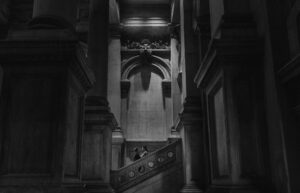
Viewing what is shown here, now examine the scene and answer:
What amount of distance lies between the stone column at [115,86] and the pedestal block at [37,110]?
11.1 m

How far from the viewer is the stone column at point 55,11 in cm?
577

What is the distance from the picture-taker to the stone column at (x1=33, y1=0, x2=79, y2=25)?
5770 mm

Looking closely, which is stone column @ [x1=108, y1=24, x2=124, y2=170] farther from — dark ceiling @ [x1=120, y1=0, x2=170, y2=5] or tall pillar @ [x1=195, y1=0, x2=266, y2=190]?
tall pillar @ [x1=195, y1=0, x2=266, y2=190]

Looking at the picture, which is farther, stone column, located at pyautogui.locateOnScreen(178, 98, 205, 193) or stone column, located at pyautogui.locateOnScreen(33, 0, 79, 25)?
stone column, located at pyautogui.locateOnScreen(178, 98, 205, 193)

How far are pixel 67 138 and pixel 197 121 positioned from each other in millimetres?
5564

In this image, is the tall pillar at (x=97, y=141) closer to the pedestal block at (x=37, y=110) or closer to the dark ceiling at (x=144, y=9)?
the pedestal block at (x=37, y=110)

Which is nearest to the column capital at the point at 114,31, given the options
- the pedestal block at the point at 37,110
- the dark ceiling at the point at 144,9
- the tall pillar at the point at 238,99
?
the dark ceiling at the point at 144,9

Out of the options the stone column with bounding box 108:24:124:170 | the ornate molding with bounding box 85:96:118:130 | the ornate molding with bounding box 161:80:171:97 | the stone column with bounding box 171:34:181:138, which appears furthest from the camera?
the ornate molding with bounding box 161:80:171:97

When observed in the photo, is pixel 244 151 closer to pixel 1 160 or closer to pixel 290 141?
pixel 290 141

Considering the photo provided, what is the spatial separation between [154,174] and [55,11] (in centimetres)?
704

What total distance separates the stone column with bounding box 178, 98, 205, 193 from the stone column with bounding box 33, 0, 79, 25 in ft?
17.1

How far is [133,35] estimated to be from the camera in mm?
19562

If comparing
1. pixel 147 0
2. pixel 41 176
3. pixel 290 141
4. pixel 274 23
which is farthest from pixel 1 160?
pixel 147 0

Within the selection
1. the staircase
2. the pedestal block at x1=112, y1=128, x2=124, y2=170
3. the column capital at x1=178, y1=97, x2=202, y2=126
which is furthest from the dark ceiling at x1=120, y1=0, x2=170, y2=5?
the column capital at x1=178, y1=97, x2=202, y2=126
